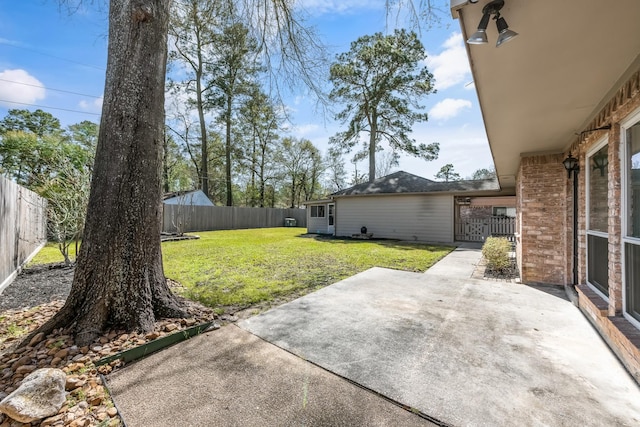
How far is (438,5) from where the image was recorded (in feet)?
11.1

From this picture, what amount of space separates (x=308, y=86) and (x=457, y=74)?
2918 millimetres

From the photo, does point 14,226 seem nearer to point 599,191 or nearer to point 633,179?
point 633,179

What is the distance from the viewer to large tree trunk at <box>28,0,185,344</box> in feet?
9.02

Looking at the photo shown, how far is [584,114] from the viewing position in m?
3.18

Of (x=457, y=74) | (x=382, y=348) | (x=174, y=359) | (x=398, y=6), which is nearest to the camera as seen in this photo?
(x=174, y=359)

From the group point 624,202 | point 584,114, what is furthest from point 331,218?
point 624,202

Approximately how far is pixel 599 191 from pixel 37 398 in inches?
232

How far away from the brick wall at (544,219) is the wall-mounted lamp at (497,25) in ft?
14.4

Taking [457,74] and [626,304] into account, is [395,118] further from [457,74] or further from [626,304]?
[626,304]

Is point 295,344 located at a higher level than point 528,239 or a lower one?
lower

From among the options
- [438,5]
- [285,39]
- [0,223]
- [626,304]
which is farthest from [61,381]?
[285,39]

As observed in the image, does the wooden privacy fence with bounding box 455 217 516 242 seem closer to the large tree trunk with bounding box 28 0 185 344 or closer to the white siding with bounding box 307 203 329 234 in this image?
the white siding with bounding box 307 203 329 234

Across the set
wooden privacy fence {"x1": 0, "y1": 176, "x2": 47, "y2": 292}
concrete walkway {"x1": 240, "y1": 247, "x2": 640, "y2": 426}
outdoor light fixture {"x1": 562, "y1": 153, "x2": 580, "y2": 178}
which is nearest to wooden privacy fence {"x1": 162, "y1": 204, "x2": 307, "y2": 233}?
wooden privacy fence {"x1": 0, "y1": 176, "x2": 47, "y2": 292}

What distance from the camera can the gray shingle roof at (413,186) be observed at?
12.0m
